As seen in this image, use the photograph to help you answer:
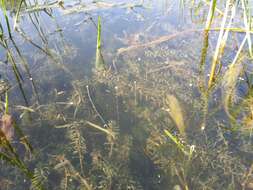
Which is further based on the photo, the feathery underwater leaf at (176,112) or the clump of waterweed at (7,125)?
the feathery underwater leaf at (176,112)

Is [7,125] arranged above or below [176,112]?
above

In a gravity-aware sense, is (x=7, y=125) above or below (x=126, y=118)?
above

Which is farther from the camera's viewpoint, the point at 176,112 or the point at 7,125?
the point at 176,112

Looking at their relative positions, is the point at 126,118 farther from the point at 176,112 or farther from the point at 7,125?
the point at 7,125

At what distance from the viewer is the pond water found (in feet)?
8.00

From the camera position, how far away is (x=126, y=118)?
2.98 metres

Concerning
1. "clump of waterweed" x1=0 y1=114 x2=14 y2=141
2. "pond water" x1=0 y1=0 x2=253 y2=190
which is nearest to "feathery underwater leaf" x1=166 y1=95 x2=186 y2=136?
"pond water" x1=0 y1=0 x2=253 y2=190

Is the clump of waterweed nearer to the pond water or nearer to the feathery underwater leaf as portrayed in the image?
the pond water

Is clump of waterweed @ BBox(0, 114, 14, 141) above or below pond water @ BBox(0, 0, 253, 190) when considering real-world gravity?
above

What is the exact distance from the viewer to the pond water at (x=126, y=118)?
2.44 m

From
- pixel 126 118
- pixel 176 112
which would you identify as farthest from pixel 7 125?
pixel 176 112

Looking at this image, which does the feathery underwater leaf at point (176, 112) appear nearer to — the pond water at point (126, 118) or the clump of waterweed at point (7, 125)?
the pond water at point (126, 118)

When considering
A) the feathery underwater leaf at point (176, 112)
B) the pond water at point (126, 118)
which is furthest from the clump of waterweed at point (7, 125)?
the feathery underwater leaf at point (176, 112)

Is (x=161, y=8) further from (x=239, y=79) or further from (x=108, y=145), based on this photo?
(x=108, y=145)
